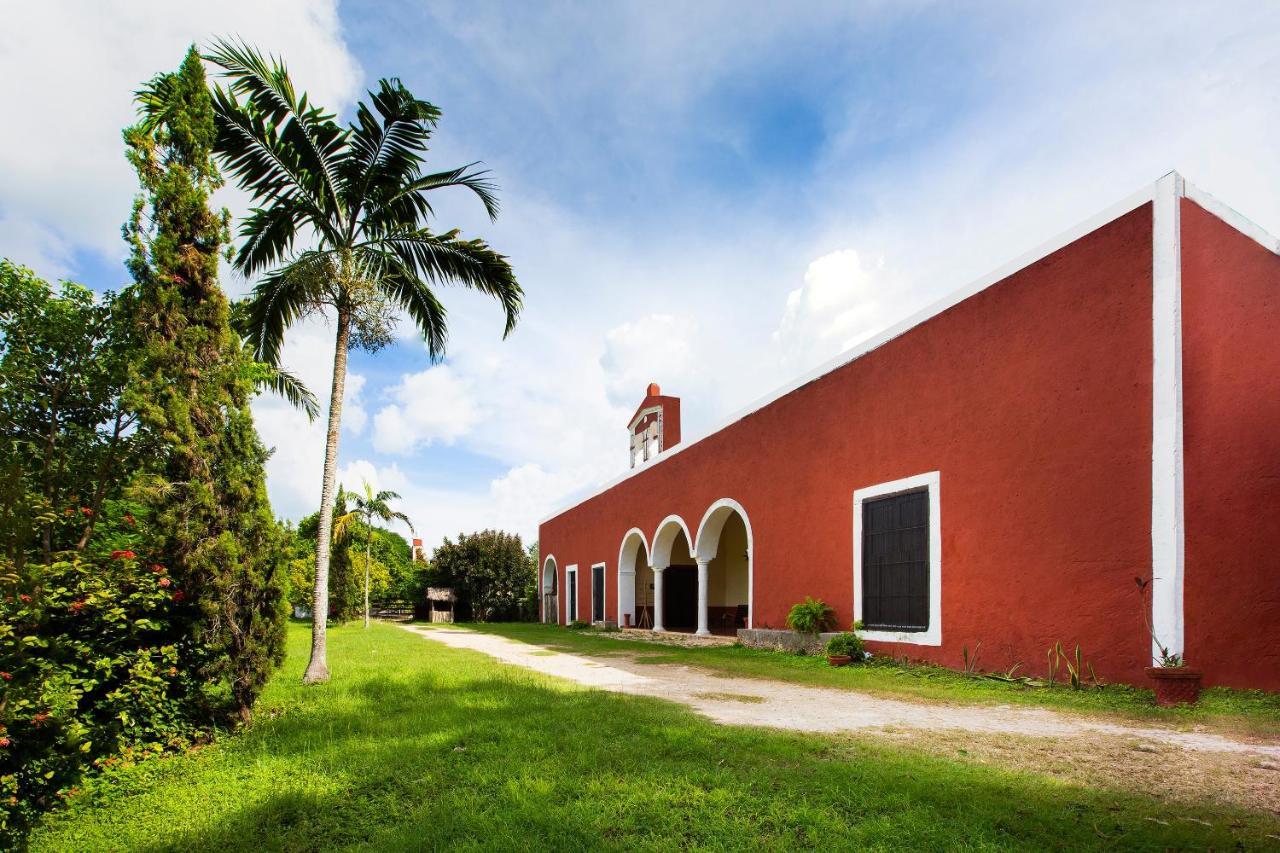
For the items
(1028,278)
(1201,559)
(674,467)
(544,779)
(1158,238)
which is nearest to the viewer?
(544,779)

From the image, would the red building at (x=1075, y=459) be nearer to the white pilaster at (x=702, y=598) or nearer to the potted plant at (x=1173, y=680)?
the potted plant at (x=1173, y=680)

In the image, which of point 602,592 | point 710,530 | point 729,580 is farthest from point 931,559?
point 602,592

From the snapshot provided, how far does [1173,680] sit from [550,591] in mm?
24693

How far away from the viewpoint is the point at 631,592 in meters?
20.7

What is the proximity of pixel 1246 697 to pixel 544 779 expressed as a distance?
5655 mm

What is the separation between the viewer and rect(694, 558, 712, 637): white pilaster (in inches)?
608

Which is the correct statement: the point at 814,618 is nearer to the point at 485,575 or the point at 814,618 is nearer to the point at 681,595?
the point at 681,595

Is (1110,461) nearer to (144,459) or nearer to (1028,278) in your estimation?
(1028,278)

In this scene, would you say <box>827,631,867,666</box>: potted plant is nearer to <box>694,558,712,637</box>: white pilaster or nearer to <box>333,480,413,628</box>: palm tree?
<box>694,558,712,637</box>: white pilaster

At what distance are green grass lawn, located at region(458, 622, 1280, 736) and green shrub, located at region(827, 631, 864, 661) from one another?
24 centimetres

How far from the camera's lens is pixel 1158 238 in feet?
21.0

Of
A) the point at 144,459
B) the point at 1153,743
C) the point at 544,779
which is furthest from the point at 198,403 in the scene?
the point at 1153,743

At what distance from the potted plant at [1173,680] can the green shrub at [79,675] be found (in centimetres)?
758

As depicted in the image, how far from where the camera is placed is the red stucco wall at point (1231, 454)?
226 inches
